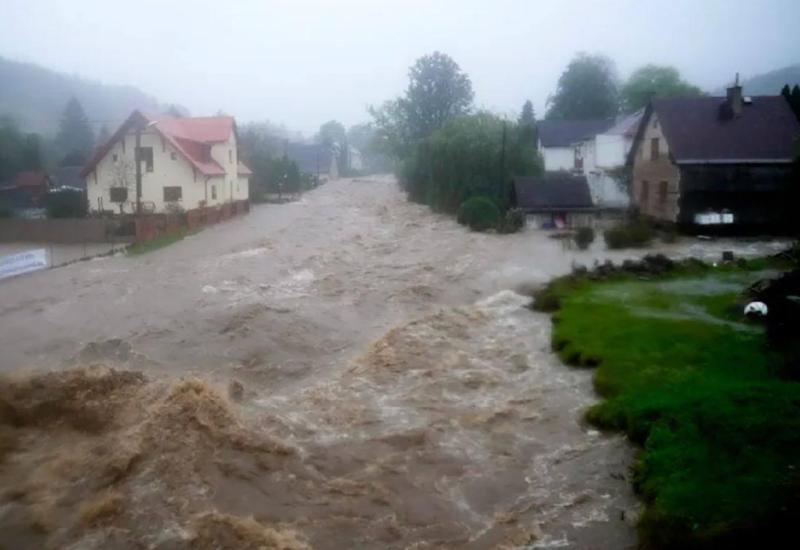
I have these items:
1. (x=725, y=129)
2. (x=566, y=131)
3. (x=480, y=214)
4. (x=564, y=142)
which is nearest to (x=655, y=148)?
(x=725, y=129)

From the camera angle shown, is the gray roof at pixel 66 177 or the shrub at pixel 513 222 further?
the gray roof at pixel 66 177

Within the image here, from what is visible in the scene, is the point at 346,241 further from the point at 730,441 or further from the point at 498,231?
the point at 730,441

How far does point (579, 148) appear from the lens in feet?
174

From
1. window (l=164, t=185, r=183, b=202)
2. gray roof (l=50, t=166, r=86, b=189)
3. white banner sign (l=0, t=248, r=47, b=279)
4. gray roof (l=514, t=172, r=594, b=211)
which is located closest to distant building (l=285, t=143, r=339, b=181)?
gray roof (l=50, t=166, r=86, b=189)

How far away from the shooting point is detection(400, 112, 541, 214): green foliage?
41812 millimetres

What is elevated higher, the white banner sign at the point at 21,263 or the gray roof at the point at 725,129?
the gray roof at the point at 725,129

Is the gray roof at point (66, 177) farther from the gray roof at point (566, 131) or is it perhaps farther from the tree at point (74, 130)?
the gray roof at point (566, 131)

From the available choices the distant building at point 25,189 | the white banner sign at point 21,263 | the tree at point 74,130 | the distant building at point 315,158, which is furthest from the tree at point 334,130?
the white banner sign at point 21,263

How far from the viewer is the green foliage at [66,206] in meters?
35.9

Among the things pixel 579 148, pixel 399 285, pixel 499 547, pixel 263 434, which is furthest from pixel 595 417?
pixel 579 148

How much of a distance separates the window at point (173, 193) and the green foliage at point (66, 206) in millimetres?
4087

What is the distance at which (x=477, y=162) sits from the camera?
138 feet

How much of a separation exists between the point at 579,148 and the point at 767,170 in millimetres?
22689

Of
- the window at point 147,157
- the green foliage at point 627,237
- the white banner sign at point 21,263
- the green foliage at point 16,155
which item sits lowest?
the white banner sign at point 21,263
